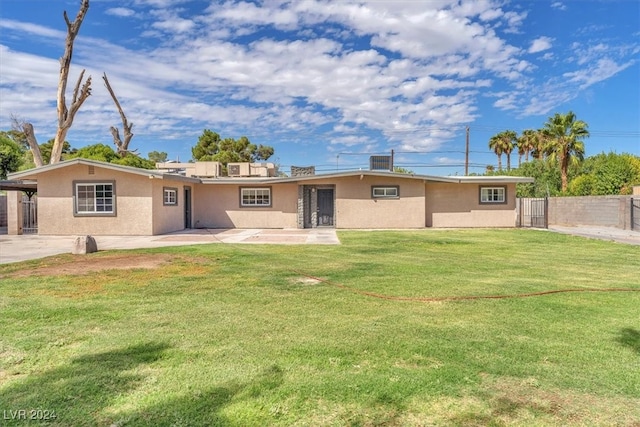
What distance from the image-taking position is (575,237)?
1614cm

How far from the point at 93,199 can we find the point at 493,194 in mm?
19138

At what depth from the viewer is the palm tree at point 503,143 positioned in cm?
4434

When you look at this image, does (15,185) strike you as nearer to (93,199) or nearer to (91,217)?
(93,199)

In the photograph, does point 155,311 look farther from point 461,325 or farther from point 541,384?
point 541,384

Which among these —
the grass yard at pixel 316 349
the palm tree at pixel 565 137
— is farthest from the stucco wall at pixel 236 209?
the palm tree at pixel 565 137

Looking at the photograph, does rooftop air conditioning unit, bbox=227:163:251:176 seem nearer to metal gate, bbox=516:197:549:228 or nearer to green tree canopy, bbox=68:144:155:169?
green tree canopy, bbox=68:144:155:169

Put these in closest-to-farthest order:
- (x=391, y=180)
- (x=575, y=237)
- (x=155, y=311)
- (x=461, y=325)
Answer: (x=461, y=325) < (x=155, y=311) < (x=575, y=237) < (x=391, y=180)

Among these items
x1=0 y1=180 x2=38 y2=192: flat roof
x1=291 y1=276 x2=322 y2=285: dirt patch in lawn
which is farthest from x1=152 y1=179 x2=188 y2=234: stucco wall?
x1=291 y1=276 x2=322 y2=285: dirt patch in lawn

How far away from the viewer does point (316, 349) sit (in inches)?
155

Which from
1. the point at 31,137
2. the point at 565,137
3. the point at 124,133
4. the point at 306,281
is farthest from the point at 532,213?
the point at 124,133

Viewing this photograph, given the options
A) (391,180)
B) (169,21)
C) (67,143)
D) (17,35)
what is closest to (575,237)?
(391,180)

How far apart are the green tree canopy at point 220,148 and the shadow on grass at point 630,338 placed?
38007 mm

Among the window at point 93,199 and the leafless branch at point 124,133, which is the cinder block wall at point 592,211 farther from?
the leafless branch at point 124,133

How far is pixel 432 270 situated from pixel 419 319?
3.70m
